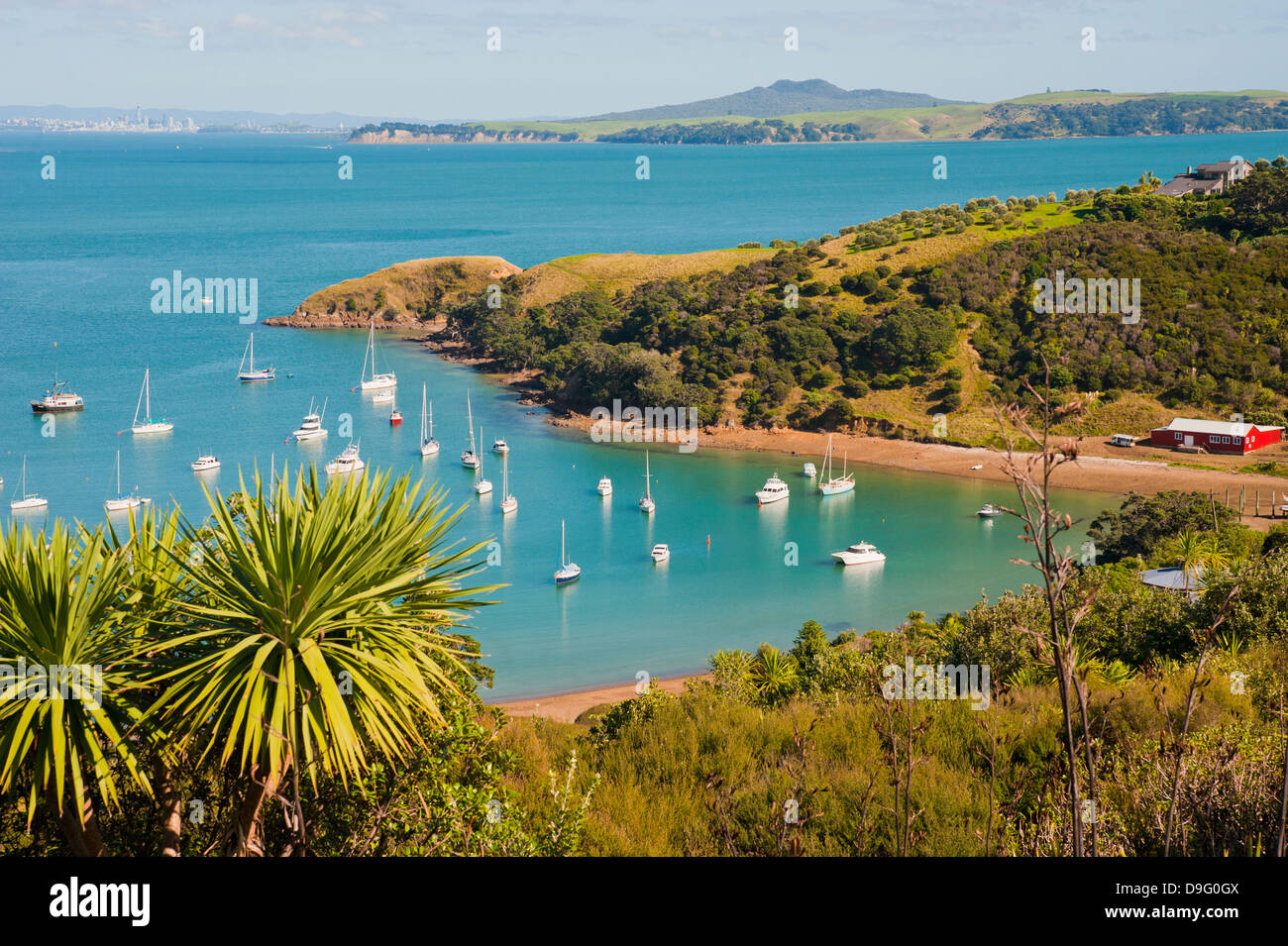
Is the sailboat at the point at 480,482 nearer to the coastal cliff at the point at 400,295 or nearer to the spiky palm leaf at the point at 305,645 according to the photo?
the coastal cliff at the point at 400,295

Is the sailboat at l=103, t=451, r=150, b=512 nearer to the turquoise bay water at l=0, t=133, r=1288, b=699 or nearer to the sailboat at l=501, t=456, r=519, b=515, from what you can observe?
the turquoise bay water at l=0, t=133, r=1288, b=699

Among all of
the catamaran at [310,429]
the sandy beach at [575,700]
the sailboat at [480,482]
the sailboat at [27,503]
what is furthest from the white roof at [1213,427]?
the sailboat at [27,503]

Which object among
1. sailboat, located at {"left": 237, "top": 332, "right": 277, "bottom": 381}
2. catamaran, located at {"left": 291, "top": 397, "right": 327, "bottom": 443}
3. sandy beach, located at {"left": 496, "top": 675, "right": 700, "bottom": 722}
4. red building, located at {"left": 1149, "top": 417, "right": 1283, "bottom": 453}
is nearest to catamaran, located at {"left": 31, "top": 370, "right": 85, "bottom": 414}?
sailboat, located at {"left": 237, "top": 332, "right": 277, "bottom": 381}

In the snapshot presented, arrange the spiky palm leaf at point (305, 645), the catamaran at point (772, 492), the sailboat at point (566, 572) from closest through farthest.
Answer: the spiky palm leaf at point (305, 645), the sailboat at point (566, 572), the catamaran at point (772, 492)

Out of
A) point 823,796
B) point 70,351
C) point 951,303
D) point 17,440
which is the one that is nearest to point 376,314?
point 70,351

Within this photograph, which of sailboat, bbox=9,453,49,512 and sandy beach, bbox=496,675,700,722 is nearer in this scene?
sandy beach, bbox=496,675,700,722
